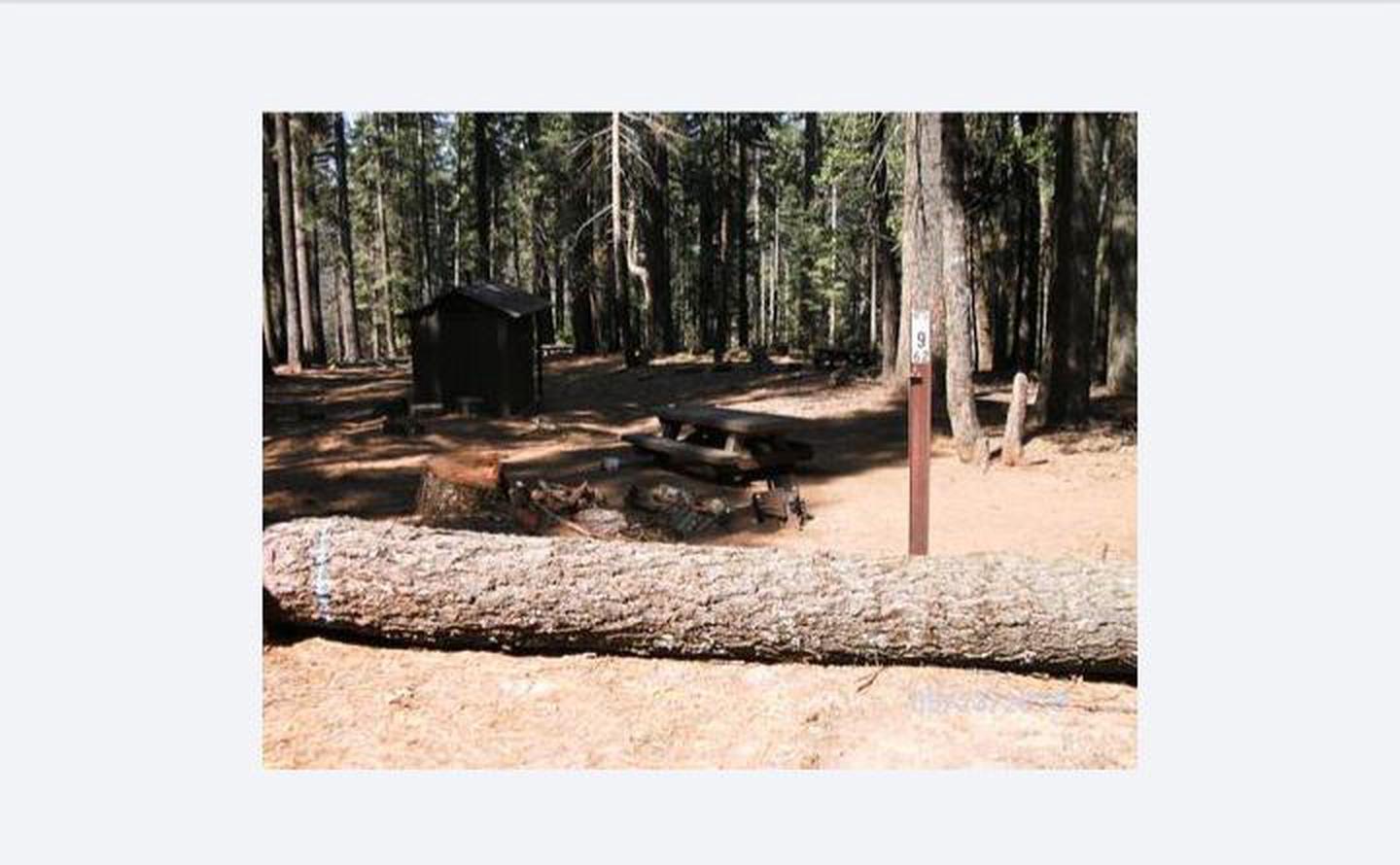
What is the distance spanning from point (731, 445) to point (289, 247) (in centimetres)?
1023

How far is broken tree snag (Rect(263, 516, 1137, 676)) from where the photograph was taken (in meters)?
3.97

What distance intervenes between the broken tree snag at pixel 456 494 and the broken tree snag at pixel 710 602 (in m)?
1.90

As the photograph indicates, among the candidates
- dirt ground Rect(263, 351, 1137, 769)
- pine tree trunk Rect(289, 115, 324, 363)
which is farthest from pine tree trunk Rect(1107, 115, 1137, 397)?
pine tree trunk Rect(289, 115, 324, 363)

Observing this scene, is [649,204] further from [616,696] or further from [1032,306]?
[616,696]

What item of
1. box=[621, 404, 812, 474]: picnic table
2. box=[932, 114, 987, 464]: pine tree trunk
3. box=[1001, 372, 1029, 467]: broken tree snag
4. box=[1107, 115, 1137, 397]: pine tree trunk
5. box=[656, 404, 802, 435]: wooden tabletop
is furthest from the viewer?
box=[1107, 115, 1137, 397]: pine tree trunk

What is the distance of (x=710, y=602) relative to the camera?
4.04 metres

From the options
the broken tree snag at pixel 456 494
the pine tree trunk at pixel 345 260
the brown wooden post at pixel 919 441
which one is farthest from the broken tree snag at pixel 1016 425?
the pine tree trunk at pixel 345 260

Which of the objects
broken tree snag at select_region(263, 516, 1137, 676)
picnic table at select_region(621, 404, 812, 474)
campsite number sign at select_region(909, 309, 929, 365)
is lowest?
broken tree snag at select_region(263, 516, 1137, 676)

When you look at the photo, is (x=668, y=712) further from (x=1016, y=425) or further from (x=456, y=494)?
(x=1016, y=425)

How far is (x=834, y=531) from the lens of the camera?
6496 millimetres

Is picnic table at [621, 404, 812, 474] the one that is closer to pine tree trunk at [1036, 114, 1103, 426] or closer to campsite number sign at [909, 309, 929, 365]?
pine tree trunk at [1036, 114, 1103, 426]

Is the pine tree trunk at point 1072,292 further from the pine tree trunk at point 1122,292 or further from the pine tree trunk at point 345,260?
the pine tree trunk at point 345,260

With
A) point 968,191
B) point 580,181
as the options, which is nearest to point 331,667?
point 580,181

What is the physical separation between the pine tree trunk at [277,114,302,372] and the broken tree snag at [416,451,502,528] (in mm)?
7261
